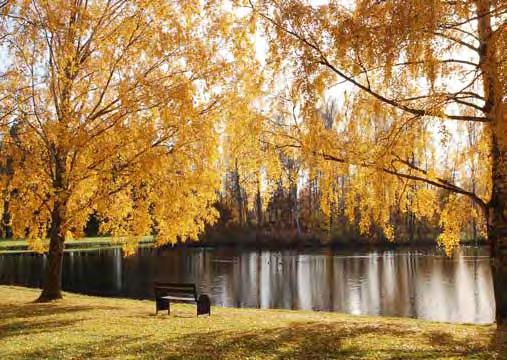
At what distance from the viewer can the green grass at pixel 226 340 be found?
7.26 m

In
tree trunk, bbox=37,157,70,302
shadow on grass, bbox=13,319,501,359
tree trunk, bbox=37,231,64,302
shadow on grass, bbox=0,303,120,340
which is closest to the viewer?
shadow on grass, bbox=13,319,501,359

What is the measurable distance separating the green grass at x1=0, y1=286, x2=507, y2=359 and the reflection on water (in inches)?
371

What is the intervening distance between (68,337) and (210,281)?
61.8ft

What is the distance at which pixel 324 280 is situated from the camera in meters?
26.8

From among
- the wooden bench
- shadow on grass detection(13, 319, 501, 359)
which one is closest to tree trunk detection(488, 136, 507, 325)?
shadow on grass detection(13, 319, 501, 359)

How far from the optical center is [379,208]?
10555 mm

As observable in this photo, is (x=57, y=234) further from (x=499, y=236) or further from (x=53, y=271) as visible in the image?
(x=499, y=236)

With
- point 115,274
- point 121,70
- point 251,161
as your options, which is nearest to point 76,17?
point 121,70

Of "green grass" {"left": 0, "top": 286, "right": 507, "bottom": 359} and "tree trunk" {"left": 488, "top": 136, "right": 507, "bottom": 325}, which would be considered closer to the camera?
"green grass" {"left": 0, "top": 286, "right": 507, "bottom": 359}

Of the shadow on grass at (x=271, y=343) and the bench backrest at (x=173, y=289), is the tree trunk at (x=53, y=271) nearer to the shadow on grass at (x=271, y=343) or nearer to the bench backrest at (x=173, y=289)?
the bench backrest at (x=173, y=289)

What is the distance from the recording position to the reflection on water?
19.8 metres

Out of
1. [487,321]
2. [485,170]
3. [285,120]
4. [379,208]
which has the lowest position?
[487,321]

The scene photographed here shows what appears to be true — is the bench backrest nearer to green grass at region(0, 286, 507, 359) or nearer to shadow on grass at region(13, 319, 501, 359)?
green grass at region(0, 286, 507, 359)

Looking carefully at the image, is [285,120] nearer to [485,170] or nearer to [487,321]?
[485,170]
